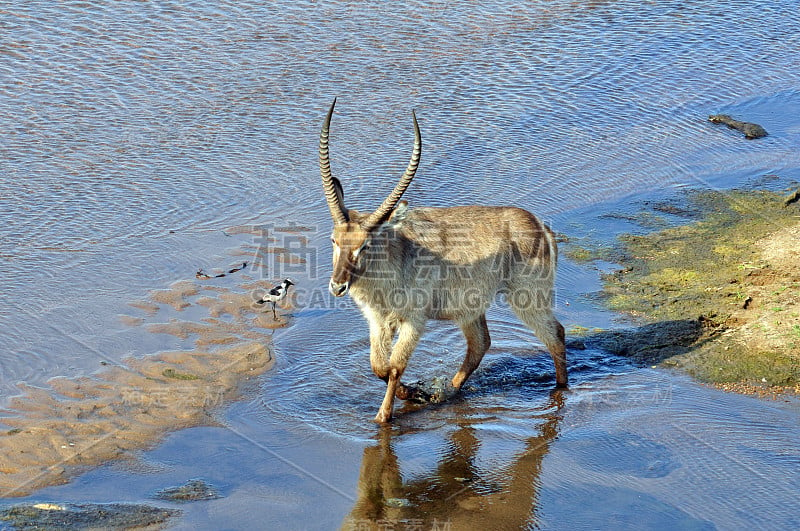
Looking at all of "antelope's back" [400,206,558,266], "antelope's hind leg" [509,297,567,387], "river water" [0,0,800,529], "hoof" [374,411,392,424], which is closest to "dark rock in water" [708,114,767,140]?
"river water" [0,0,800,529]

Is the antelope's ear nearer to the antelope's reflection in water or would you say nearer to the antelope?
the antelope

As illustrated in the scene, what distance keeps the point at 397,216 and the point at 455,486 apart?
1.83 metres

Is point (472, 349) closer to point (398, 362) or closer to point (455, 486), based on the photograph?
point (398, 362)

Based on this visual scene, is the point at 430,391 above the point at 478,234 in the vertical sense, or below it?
below

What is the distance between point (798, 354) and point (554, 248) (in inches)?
77.8

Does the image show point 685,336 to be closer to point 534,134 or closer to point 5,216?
point 534,134

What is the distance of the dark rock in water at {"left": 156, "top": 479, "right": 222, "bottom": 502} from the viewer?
16.6 feet

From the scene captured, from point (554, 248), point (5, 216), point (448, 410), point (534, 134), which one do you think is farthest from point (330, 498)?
point (534, 134)

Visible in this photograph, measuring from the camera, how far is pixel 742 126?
11.3 metres

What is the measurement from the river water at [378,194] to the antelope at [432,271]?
0.39 meters

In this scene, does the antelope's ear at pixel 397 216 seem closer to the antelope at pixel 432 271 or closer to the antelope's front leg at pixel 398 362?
the antelope at pixel 432 271

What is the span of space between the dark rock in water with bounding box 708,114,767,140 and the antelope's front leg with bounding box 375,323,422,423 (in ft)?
21.7

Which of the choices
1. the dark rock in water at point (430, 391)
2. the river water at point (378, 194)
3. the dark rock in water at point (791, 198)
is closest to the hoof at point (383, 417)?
the river water at point (378, 194)

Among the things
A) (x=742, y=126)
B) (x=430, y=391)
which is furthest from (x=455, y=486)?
(x=742, y=126)
